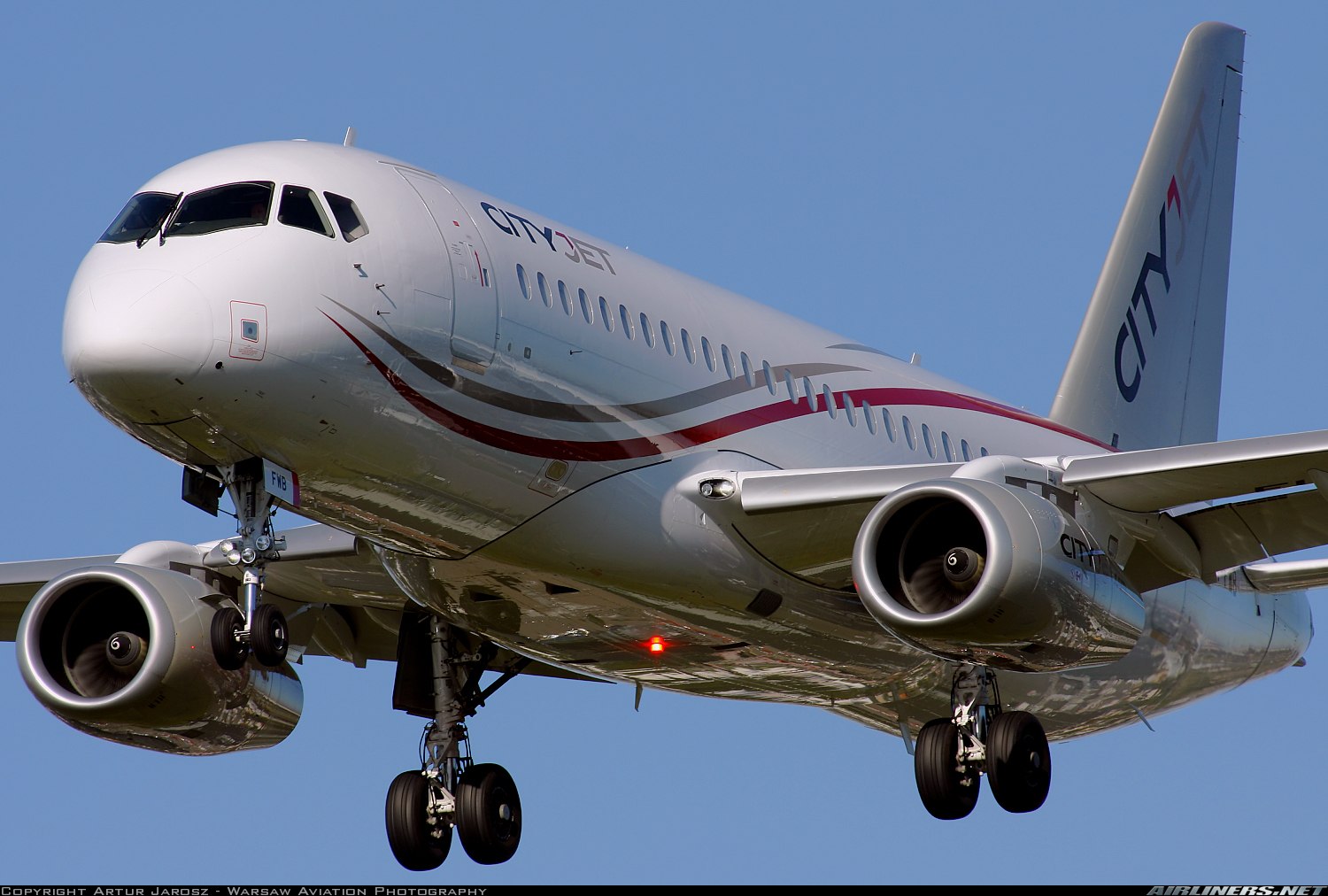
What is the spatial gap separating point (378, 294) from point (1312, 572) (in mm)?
12272

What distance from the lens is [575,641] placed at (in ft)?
70.8

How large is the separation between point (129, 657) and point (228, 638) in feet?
18.2

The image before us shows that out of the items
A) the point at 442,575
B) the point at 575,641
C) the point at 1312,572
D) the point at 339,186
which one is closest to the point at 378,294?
the point at 339,186

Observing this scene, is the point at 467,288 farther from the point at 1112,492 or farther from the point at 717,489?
the point at 1112,492

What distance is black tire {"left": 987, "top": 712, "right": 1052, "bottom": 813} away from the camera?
21047 millimetres

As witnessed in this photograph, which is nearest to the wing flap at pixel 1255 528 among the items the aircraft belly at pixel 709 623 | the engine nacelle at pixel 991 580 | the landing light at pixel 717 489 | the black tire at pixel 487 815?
the engine nacelle at pixel 991 580

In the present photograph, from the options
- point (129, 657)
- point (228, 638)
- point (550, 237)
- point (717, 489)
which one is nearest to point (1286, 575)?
point (717, 489)

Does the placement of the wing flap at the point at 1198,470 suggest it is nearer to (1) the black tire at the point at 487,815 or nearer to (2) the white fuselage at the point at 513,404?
(2) the white fuselage at the point at 513,404

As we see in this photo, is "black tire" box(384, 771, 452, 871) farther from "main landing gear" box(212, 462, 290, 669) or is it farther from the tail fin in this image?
the tail fin

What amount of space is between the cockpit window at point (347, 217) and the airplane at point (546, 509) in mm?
24

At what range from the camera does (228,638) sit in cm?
1675

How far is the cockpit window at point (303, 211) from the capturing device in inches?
680

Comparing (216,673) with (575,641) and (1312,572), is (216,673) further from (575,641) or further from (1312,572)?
(1312,572)

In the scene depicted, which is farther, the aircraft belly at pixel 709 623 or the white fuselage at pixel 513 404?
the aircraft belly at pixel 709 623
